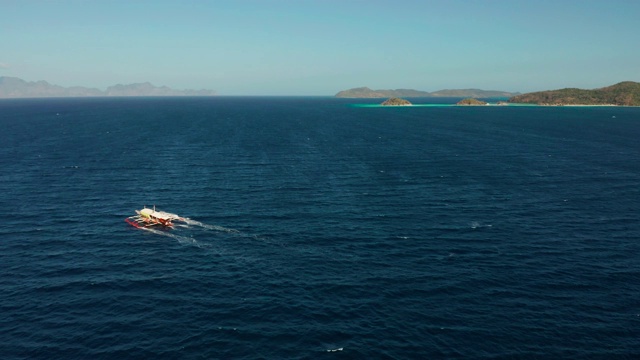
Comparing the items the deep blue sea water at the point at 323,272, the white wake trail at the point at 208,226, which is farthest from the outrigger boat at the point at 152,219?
the deep blue sea water at the point at 323,272

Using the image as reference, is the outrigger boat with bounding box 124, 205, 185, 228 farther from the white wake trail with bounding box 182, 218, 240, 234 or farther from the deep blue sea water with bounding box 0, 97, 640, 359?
the deep blue sea water with bounding box 0, 97, 640, 359

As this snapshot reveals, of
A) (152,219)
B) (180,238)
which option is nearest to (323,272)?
(180,238)

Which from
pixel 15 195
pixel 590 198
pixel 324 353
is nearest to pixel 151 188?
pixel 15 195

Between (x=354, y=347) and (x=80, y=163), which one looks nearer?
(x=354, y=347)

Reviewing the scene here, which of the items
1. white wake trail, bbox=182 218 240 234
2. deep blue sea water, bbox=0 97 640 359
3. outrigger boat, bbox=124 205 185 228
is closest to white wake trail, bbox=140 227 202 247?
deep blue sea water, bbox=0 97 640 359

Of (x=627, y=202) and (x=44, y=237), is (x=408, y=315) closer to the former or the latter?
(x=44, y=237)

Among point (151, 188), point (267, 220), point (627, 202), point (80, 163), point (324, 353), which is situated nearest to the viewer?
point (324, 353)

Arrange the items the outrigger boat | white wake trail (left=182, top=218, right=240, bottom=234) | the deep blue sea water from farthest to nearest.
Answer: the outrigger boat
white wake trail (left=182, top=218, right=240, bottom=234)
the deep blue sea water

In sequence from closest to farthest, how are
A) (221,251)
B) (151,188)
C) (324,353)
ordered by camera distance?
(324,353)
(221,251)
(151,188)
